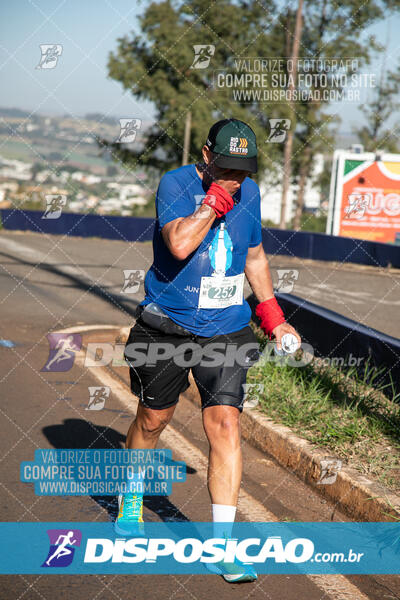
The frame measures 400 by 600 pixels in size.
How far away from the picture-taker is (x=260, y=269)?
13.0ft

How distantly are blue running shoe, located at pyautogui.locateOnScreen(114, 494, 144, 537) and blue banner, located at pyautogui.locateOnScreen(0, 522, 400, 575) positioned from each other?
38mm

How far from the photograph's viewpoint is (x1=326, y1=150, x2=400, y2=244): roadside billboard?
26895 millimetres

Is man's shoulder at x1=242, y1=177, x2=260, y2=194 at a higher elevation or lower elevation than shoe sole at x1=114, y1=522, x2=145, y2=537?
higher

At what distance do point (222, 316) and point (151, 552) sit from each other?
3.82ft

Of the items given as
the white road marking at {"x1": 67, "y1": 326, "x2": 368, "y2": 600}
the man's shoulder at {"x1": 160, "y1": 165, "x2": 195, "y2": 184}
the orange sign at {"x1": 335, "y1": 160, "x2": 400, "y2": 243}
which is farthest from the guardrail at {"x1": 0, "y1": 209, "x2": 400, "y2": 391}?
the man's shoulder at {"x1": 160, "y1": 165, "x2": 195, "y2": 184}

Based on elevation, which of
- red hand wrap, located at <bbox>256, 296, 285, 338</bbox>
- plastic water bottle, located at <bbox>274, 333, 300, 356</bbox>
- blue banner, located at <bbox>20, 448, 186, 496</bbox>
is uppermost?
red hand wrap, located at <bbox>256, 296, 285, 338</bbox>

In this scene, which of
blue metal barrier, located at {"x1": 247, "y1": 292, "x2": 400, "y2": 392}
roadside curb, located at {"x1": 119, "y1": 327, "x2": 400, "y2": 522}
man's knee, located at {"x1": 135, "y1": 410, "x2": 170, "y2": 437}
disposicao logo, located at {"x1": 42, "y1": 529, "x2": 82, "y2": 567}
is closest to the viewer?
disposicao logo, located at {"x1": 42, "y1": 529, "x2": 82, "y2": 567}

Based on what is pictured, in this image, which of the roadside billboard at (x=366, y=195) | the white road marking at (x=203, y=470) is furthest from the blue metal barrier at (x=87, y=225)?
the white road marking at (x=203, y=470)

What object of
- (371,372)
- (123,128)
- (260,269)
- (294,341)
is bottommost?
(371,372)

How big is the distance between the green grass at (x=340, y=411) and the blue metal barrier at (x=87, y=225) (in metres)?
24.0

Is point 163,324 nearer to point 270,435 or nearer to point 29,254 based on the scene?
point 270,435

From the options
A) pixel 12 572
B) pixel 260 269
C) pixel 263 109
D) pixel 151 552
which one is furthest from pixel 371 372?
pixel 263 109

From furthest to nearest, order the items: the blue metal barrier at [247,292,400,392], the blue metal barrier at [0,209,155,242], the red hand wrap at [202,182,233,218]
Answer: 1. the blue metal barrier at [0,209,155,242]
2. the blue metal barrier at [247,292,400,392]
3. the red hand wrap at [202,182,233,218]

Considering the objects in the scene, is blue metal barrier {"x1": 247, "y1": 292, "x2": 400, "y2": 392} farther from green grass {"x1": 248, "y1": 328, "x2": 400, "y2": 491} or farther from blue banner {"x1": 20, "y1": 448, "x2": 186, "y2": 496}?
blue banner {"x1": 20, "y1": 448, "x2": 186, "y2": 496}
